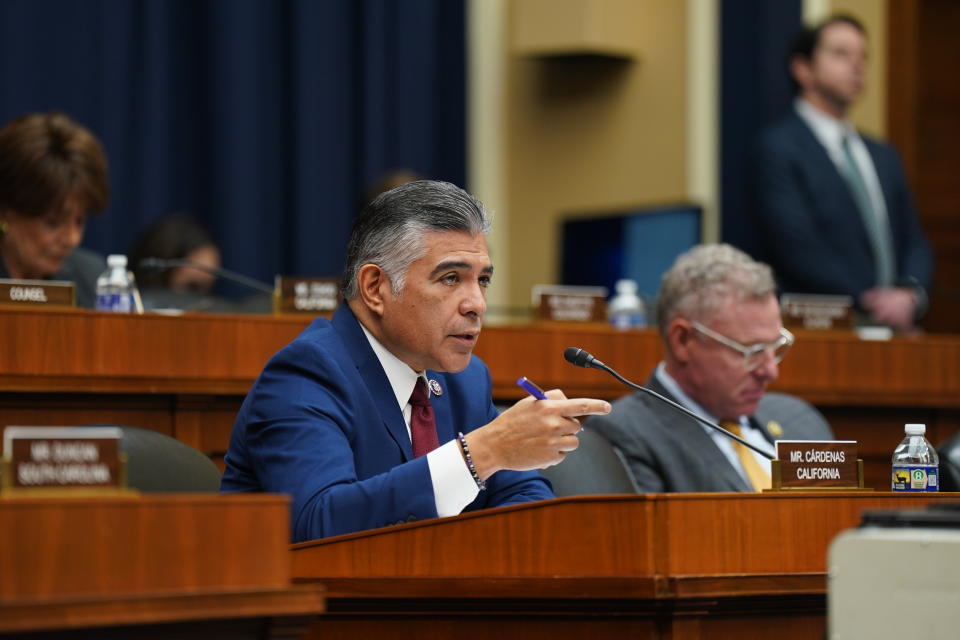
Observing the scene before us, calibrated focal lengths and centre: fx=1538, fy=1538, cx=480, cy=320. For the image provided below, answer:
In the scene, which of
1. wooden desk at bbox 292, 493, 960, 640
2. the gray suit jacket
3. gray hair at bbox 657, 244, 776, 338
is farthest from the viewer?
gray hair at bbox 657, 244, 776, 338

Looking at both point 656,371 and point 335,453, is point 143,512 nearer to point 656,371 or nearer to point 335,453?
point 335,453

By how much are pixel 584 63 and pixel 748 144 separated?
32.8 inches

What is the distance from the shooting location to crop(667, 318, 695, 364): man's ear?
3557 millimetres

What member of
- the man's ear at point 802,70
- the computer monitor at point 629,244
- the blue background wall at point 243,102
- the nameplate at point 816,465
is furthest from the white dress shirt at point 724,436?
the blue background wall at point 243,102

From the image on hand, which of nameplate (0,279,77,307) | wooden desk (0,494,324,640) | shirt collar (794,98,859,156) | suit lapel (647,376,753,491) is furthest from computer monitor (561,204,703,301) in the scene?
wooden desk (0,494,324,640)

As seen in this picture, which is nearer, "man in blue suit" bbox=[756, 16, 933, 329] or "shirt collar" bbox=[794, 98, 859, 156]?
"man in blue suit" bbox=[756, 16, 933, 329]

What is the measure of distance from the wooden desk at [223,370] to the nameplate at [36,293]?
88 mm

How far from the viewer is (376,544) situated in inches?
84.4

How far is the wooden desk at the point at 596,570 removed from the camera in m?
2.03

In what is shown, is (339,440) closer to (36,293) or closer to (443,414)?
(443,414)

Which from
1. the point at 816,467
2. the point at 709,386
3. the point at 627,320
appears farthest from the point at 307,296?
the point at 816,467

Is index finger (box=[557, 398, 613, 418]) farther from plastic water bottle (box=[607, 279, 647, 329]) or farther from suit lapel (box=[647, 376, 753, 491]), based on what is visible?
plastic water bottle (box=[607, 279, 647, 329])

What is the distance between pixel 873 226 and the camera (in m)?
5.51

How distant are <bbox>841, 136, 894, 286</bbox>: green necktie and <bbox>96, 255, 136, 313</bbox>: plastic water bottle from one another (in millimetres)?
2771
